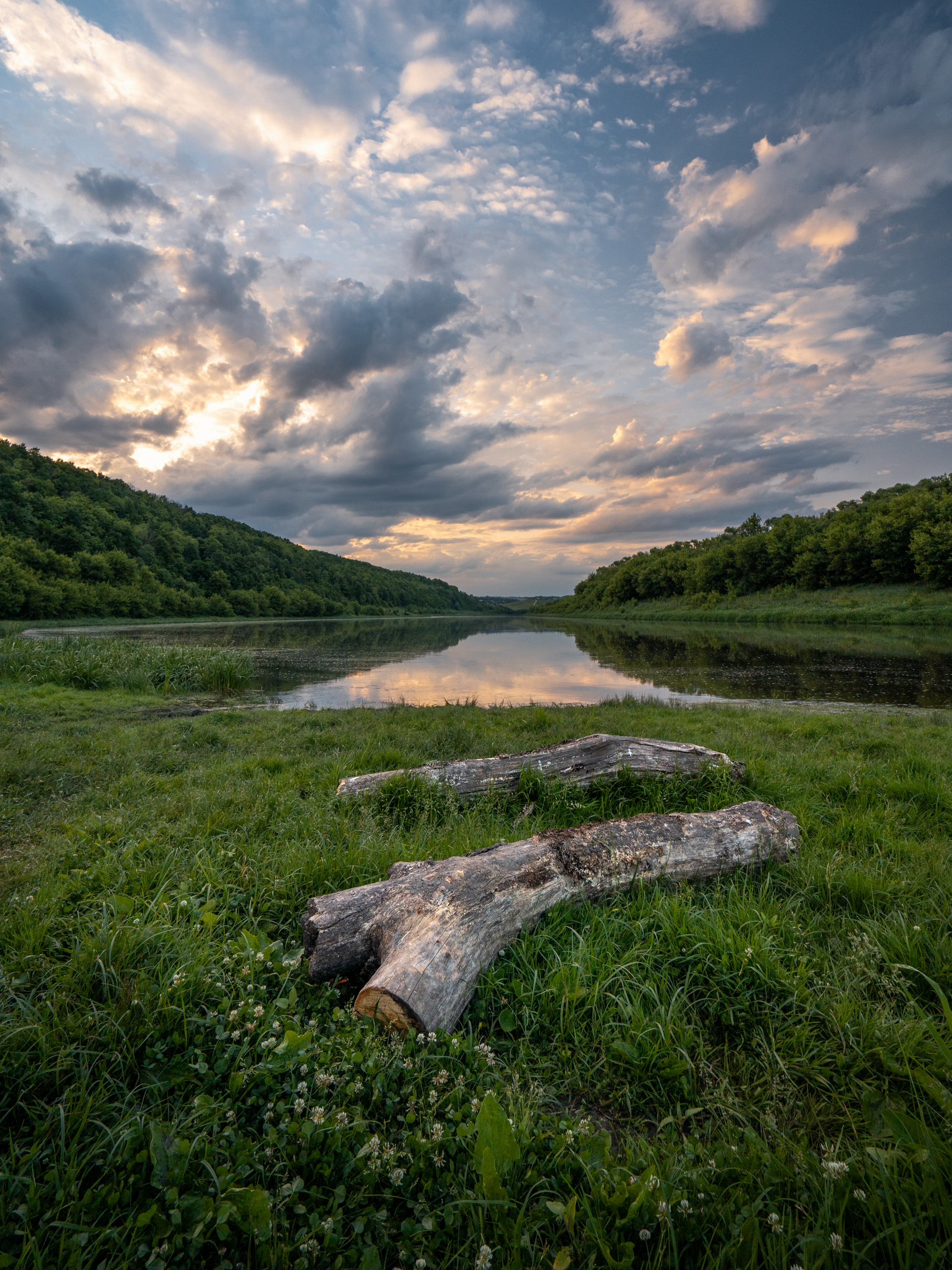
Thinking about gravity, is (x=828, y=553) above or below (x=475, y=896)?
above

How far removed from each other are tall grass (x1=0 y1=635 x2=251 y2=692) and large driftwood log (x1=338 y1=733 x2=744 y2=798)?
1275 cm

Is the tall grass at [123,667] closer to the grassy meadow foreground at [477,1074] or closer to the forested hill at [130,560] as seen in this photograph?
the grassy meadow foreground at [477,1074]

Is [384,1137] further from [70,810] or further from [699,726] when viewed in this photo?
[699,726]

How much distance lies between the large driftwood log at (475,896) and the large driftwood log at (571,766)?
1.49 m

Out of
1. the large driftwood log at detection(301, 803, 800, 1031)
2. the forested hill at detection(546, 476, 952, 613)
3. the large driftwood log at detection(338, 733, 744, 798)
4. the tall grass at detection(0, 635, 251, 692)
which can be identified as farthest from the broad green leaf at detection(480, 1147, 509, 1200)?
the forested hill at detection(546, 476, 952, 613)

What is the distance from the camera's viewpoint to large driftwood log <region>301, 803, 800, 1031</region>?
267 centimetres

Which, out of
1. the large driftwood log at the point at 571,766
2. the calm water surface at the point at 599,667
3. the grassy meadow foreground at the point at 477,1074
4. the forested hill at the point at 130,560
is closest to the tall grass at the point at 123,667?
the calm water surface at the point at 599,667

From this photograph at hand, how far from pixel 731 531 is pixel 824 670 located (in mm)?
105384

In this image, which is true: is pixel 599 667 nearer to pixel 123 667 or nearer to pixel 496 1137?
pixel 123 667

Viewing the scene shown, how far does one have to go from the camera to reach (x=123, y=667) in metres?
16.6

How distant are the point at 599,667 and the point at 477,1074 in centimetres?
2392

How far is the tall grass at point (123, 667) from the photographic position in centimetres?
1514

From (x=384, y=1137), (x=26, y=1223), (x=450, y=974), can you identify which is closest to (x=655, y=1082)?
(x=450, y=974)

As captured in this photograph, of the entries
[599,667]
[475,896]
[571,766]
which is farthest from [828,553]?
[475,896]
